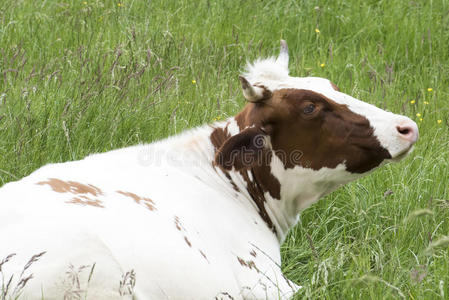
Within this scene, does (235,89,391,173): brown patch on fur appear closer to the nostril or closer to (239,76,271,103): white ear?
(239,76,271,103): white ear

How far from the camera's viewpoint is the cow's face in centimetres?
452

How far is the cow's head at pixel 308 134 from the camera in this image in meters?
4.52

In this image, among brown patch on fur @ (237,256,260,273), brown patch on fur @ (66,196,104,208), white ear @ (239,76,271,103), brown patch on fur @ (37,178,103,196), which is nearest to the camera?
brown patch on fur @ (66,196,104,208)

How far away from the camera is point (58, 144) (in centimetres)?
561

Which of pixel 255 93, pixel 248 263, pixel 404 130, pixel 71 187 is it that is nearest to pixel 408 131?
pixel 404 130

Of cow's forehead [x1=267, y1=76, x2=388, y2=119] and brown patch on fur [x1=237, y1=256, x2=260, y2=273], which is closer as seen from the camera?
brown patch on fur [x1=237, y1=256, x2=260, y2=273]

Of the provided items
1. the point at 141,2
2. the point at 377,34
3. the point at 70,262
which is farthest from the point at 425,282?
the point at 141,2

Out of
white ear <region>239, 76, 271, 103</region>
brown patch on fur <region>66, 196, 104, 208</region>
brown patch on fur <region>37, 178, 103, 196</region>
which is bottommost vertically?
brown patch on fur <region>66, 196, 104, 208</region>

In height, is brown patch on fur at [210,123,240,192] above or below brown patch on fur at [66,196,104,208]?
above

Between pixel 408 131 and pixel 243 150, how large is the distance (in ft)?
3.03

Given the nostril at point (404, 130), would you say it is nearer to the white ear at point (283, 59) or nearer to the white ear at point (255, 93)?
the white ear at point (255, 93)

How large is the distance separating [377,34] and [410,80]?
1013mm

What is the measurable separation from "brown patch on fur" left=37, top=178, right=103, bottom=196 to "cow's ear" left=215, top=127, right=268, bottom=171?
91 cm
